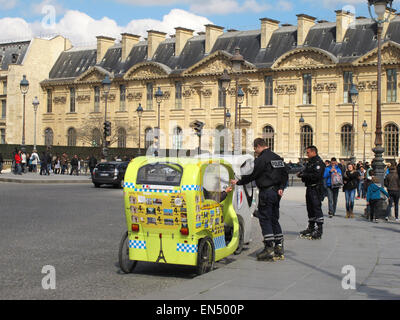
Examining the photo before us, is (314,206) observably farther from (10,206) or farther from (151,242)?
(10,206)

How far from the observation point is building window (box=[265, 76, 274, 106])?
6681 centimetres

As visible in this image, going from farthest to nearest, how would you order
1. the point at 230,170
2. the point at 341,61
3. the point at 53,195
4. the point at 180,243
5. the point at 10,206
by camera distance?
1. the point at 341,61
2. the point at 53,195
3. the point at 10,206
4. the point at 230,170
5. the point at 180,243

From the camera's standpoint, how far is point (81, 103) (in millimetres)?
81250

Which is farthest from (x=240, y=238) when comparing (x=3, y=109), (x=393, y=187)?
(x=3, y=109)

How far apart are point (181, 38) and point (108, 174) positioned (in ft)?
136

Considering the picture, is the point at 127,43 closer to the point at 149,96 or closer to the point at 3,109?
the point at 149,96

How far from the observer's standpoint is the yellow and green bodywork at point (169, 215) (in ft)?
30.1

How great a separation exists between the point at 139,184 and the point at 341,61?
5438 cm

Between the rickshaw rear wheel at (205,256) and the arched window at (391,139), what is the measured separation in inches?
2024

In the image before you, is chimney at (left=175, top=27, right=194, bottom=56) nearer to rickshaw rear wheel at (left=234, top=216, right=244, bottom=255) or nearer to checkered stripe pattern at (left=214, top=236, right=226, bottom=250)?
rickshaw rear wheel at (left=234, top=216, right=244, bottom=255)

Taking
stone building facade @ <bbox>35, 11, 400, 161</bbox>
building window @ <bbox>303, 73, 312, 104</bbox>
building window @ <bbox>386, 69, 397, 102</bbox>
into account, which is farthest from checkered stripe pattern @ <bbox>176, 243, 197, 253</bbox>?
building window @ <bbox>303, 73, 312, 104</bbox>

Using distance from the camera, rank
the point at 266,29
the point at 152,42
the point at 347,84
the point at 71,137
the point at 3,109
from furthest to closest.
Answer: the point at 3,109 → the point at 71,137 → the point at 152,42 → the point at 266,29 → the point at 347,84

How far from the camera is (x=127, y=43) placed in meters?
78.3
